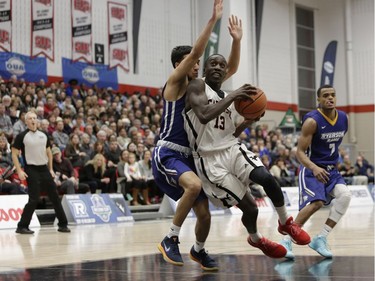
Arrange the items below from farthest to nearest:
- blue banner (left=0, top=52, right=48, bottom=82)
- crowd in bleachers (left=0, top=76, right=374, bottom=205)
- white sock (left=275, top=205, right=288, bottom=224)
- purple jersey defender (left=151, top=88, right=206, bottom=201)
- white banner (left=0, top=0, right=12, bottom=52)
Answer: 1. white banner (left=0, top=0, right=12, bottom=52)
2. blue banner (left=0, top=52, right=48, bottom=82)
3. crowd in bleachers (left=0, top=76, right=374, bottom=205)
4. white sock (left=275, top=205, right=288, bottom=224)
5. purple jersey defender (left=151, top=88, right=206, bottom=201)

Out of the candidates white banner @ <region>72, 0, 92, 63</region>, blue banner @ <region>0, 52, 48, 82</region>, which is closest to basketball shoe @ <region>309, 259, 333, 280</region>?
blue banner @ <region>0, 52, 48, 82</region>

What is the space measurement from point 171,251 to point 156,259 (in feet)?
3.37

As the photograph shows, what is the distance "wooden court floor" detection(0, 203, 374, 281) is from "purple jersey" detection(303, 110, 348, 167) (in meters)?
0.96

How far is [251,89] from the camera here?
5.71 metres

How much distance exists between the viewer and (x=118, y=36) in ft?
78.6

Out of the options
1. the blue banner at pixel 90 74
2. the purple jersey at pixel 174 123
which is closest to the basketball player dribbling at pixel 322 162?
the purple jersey at pixel 174 123

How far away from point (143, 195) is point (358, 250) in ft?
31.2

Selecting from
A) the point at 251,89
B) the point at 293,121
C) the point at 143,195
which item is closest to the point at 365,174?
the point at 293,121

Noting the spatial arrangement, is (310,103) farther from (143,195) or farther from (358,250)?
(358,250)

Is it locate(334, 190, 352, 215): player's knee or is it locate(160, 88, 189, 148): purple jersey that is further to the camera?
locate(334, 190, 352, 215): player's knee

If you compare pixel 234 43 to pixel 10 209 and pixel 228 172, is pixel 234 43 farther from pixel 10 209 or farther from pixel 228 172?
pixel 10 209

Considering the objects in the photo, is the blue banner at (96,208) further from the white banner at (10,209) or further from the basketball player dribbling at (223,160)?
the basketball player dribbling at (223,160)

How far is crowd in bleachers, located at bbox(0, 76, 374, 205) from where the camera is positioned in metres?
14.9

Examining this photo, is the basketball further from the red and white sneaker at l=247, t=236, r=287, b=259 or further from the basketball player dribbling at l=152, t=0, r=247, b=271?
the red and white sneaker at l=247, t=236, r=287, b=259
